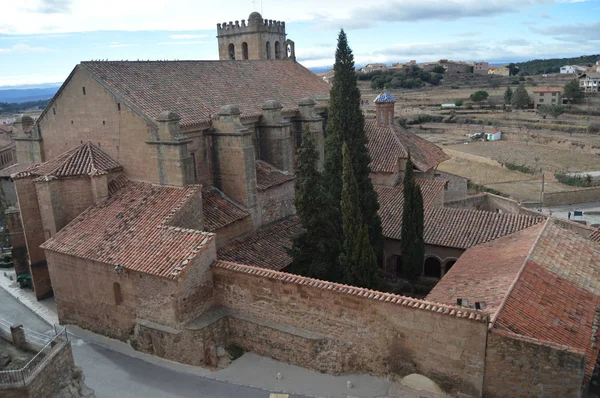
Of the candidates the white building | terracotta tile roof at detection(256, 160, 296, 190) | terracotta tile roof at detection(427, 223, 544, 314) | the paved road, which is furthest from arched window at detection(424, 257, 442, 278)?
the white building

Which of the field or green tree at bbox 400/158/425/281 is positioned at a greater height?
green tree at bbox 400/158/425/281

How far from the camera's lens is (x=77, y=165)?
17781mm

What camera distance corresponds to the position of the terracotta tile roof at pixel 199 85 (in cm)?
1777

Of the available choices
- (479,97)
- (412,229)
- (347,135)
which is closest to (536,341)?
(412,229)

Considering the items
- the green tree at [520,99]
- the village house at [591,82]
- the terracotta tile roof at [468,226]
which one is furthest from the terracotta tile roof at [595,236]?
the village house at [591,82]

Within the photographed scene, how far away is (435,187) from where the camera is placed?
22453mm

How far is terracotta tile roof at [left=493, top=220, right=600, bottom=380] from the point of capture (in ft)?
38.8

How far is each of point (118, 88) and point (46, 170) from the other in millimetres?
4028

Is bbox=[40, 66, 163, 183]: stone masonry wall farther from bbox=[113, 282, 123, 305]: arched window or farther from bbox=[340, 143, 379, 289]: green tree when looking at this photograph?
bbox=[340, 143, 379, 289]: green tree

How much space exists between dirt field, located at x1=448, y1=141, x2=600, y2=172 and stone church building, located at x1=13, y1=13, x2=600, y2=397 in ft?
95.4

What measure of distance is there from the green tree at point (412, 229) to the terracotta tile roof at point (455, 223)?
3.81 feet

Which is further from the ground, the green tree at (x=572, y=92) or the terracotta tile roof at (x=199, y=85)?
the terracotta tile roof at (x=199, y=85)

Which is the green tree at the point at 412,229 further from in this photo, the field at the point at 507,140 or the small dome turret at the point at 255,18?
the field at the point at 507,140

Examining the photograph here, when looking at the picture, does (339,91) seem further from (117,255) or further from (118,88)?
(117,255)
